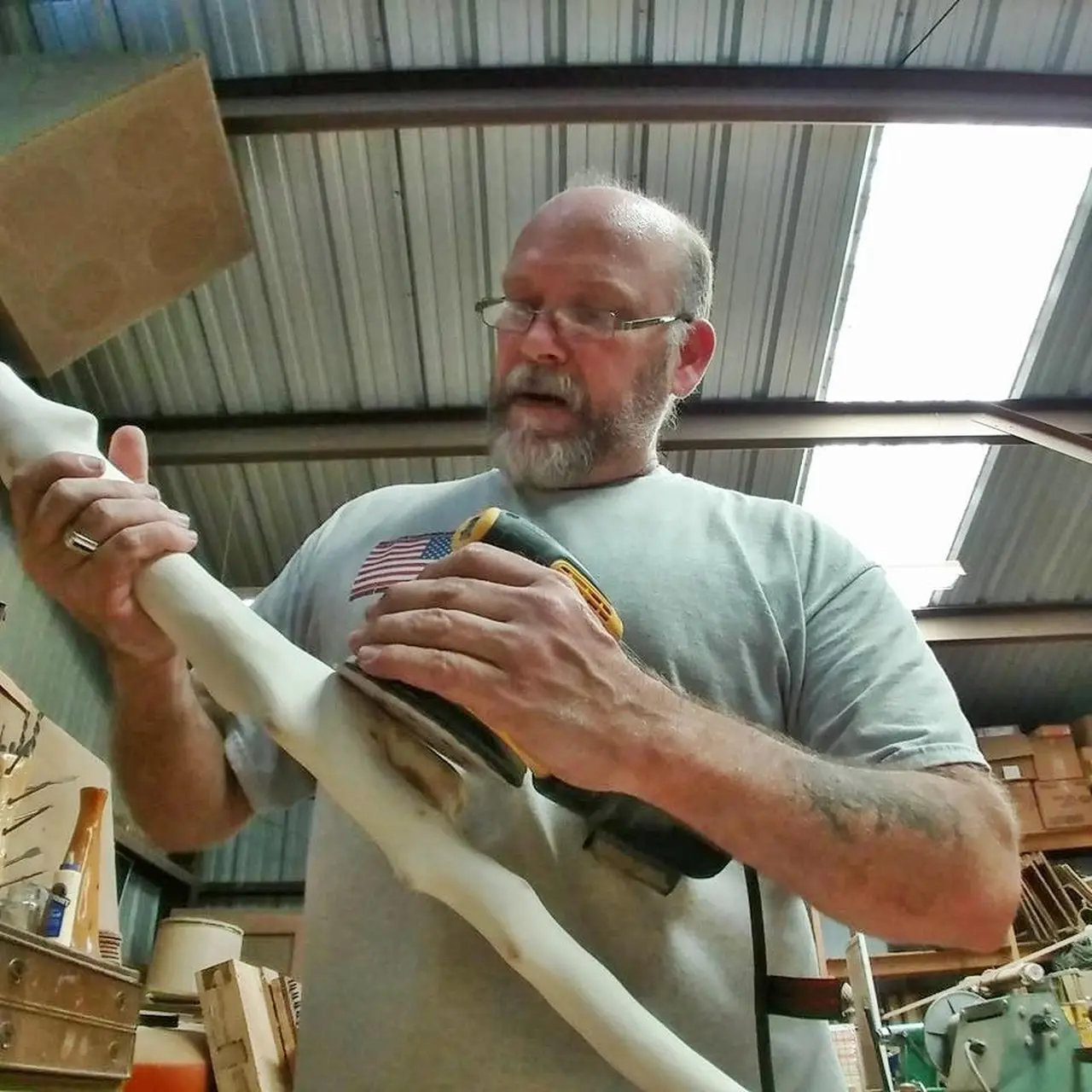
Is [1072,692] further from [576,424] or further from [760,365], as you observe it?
[576,424]

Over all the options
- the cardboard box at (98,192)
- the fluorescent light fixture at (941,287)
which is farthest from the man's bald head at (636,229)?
the fluorescent light fixture at (941,287)

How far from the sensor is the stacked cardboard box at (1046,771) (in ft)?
14.7

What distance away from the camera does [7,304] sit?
2.26 metres

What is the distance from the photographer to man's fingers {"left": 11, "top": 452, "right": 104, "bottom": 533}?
652 mm

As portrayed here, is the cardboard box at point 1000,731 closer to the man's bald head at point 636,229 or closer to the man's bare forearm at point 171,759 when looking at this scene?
the man's bald head at point 636,229

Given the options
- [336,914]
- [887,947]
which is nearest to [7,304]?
[336,914]

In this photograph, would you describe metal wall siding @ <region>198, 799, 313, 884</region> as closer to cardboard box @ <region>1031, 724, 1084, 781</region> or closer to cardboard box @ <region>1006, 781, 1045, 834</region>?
cardboard box @ <region>1006, 781, 1045, 834</region>

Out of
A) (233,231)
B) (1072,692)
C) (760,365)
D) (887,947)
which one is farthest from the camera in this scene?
(1072,692)

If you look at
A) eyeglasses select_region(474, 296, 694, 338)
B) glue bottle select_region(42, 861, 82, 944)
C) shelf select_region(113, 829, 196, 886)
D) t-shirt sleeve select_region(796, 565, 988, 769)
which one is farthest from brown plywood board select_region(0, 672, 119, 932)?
t-shirt sleeve select_region(796, 565, 988, 769)

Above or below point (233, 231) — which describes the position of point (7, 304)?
below

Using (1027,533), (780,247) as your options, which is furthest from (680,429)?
(1027,533)

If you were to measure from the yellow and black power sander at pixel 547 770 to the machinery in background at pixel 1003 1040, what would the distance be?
1.78 m

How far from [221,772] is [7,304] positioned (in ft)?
6.20

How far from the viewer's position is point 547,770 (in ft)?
1.91
